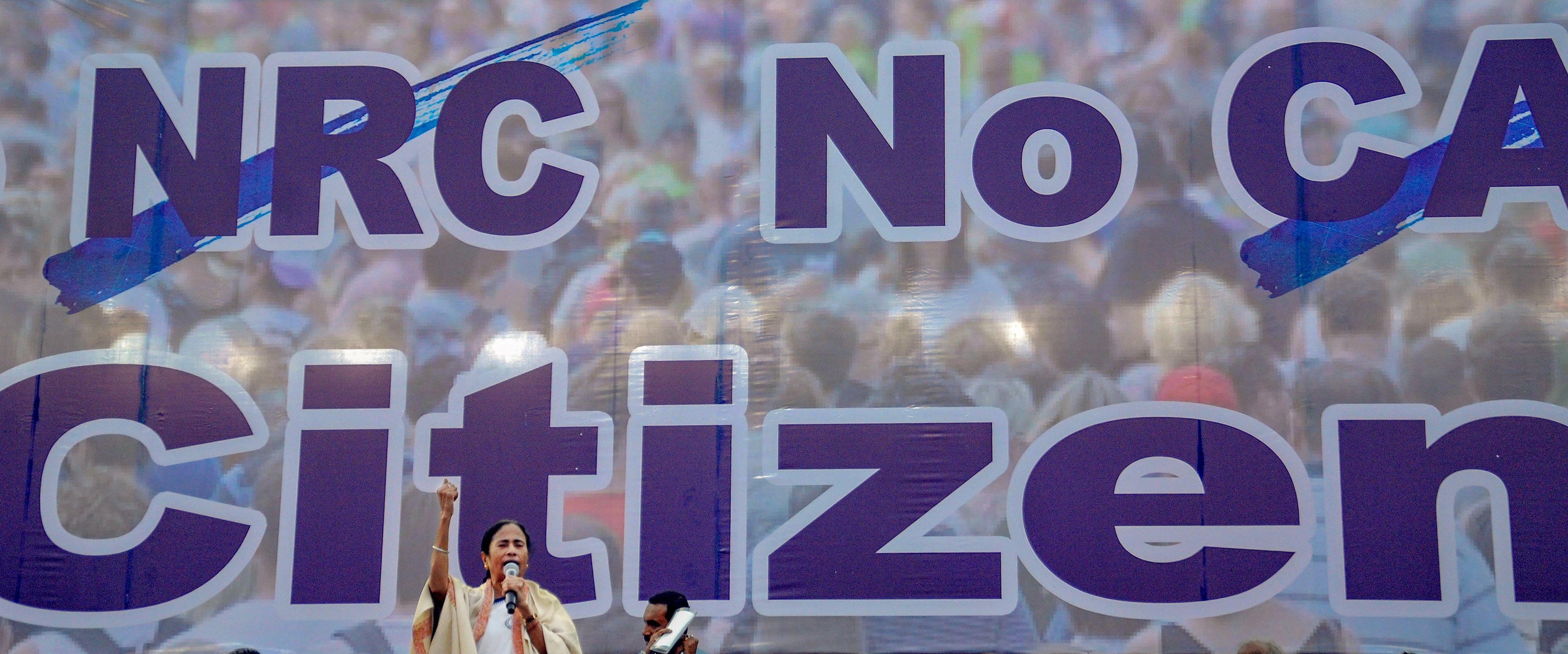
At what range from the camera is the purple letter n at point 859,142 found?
19.8 ft

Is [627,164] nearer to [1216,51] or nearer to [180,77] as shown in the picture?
[180,77]

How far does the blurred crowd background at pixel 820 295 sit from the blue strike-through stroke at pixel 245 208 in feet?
0.22

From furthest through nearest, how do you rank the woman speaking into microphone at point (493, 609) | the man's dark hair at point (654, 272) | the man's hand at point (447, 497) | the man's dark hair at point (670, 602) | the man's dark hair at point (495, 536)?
the man's dark hair at point (654, 272), the man's dark hair at point (670, 602), the man's dark hair at point (495, 536), the woman speaking into microphone at point (493, 609), the man's hand at point (447, 497)

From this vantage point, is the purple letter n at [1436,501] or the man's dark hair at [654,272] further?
the man's dark hair at [654,272]

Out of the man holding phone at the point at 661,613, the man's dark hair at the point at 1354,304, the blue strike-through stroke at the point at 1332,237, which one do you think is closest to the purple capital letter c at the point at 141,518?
the man holding phone at the point at 661,613

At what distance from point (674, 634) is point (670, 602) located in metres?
0.89

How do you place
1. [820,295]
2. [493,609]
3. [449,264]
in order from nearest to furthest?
[493,609]
[820,295]
[449,264]

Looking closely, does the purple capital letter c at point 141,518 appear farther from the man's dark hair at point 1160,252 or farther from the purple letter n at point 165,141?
the man's dark hair at point 1160,252

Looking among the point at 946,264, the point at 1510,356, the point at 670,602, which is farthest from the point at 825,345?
the point at 1510,356

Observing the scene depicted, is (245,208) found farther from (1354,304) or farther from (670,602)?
(1354,304)

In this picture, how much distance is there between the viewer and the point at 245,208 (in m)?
6.18

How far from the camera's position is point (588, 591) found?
19.2 feet

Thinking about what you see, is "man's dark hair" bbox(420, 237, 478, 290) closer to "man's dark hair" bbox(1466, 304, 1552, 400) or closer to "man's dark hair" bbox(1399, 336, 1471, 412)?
"man's dark hair" bbox(1399, 336, 1471, 412)

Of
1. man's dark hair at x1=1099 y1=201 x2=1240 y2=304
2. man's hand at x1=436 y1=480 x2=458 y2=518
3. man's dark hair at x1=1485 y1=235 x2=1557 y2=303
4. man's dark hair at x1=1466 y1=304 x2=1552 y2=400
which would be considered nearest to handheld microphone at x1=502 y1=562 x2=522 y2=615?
man's hand at x1=436 y1=480 x2=458 y2=518
